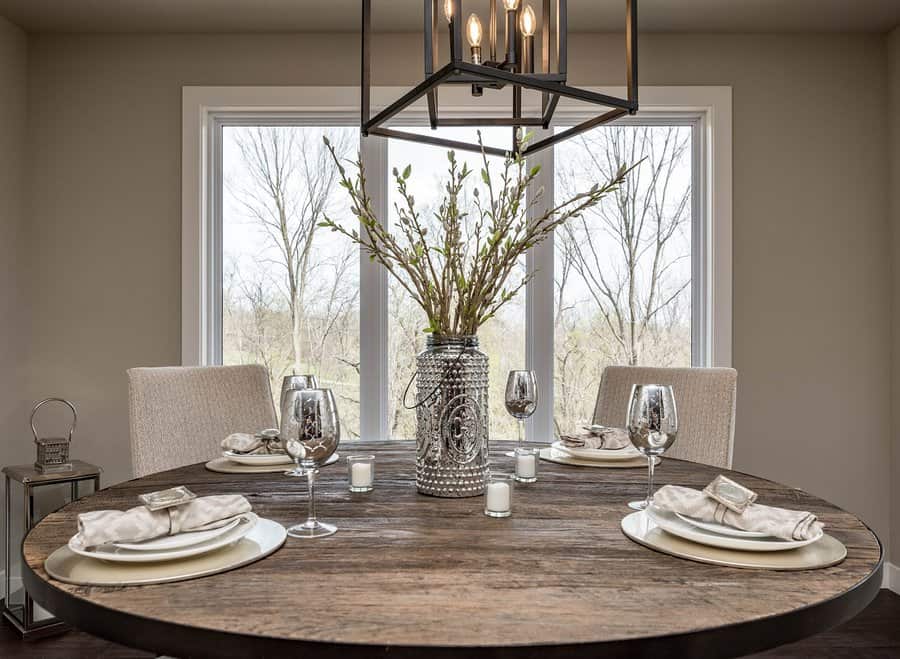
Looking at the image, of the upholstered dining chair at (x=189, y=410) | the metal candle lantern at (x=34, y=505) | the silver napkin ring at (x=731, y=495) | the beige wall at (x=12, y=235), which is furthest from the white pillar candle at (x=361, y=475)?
the beige wall at (x=12, y=235)

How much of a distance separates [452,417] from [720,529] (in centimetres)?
53

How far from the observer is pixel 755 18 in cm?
296

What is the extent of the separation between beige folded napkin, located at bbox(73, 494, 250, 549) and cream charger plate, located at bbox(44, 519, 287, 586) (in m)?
0.03

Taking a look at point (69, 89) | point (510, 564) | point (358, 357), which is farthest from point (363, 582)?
point (69, 89)

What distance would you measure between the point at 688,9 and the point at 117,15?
8.00ft

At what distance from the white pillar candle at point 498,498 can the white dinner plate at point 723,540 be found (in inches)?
9.9

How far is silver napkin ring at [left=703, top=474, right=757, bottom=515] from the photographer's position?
3.48 ft

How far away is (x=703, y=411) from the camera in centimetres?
215

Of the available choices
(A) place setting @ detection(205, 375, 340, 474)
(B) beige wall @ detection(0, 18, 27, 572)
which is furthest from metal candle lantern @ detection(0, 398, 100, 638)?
(A) place setting @ detection(205, 375, 340, 474)

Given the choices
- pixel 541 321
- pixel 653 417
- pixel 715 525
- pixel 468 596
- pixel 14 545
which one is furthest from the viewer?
pixel 541 321

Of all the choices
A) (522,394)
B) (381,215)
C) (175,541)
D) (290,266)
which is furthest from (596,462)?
(290,266)

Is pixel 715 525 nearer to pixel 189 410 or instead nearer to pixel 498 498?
pixel 498 498

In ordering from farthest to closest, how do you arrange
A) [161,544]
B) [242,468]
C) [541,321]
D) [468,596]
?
1. [541,321]
2. [242,468]
3. [161,544]
4. [468,596]

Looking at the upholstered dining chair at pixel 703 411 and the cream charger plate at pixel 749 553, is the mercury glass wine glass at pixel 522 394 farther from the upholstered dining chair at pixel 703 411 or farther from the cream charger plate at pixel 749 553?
the upholstered dining chair at pixel 703 411
